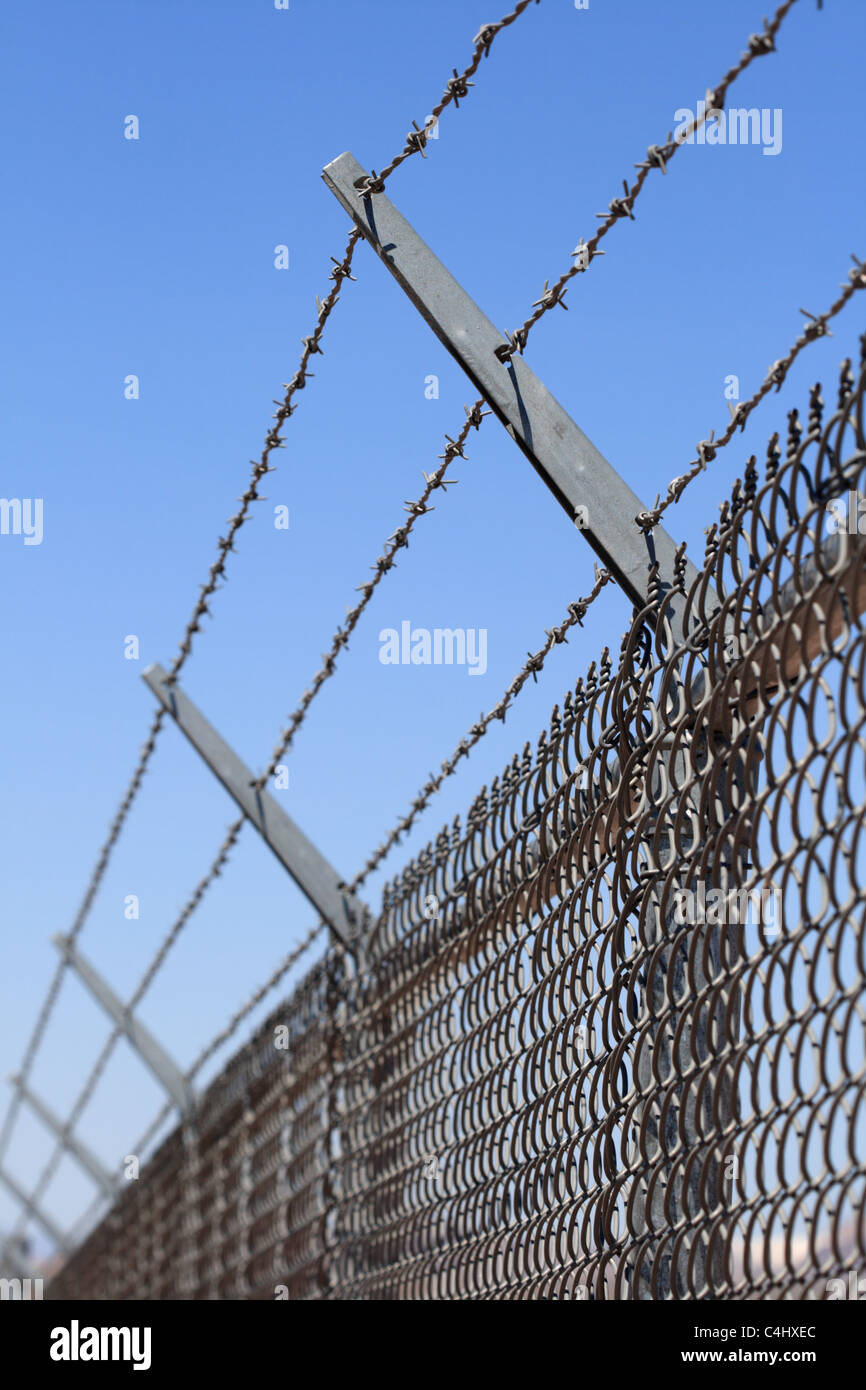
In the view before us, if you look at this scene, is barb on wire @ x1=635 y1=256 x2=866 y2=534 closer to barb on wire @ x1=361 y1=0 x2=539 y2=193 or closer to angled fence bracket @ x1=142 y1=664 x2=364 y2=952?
barb on wire @ x1=361 y1=0 x2=539 y2=193

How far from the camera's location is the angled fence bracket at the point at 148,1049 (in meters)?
8.84

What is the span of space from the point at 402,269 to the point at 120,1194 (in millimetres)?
9789

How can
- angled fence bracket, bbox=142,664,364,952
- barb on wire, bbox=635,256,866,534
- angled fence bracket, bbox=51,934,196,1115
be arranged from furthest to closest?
1. angled fence bracket, bbox=51,934,196,1115
2. angled fence bracket, bbox=142,664,364,952
3. barb on wire, bbox=635,256,866,534

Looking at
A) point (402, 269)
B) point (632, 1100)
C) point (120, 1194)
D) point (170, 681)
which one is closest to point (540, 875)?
point (632, 1100)

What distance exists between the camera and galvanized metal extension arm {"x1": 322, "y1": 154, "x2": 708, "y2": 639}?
2.97 meters

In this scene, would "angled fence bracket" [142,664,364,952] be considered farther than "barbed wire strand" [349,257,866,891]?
Yes

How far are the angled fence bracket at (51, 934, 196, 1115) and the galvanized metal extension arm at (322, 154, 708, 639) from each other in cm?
634

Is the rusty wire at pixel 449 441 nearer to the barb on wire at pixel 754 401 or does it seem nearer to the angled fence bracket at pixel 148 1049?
the barb on wire at pixel 754 401

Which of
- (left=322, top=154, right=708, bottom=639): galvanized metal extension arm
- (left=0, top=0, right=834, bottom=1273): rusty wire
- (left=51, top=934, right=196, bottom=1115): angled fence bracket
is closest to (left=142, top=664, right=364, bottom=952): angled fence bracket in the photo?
(left=0, top=0, right=834, bottom=1273): rusty wire

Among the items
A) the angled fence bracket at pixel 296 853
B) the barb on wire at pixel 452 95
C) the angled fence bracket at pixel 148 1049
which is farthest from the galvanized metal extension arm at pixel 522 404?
the angled fence bracket at pixel 148 1049

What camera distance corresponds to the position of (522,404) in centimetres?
312

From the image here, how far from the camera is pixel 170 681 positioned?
6066 mm

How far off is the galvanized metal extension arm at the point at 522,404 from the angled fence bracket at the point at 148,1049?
20.8 feet
